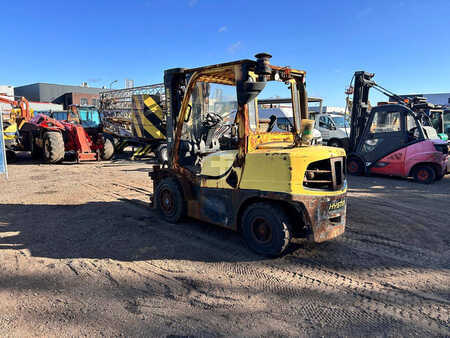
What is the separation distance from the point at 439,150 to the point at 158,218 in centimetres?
784

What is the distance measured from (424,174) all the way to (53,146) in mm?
13173

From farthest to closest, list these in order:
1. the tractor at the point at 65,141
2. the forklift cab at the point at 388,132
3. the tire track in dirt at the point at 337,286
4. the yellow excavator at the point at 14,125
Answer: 1. the yellow excavator at the point at 14,125
2. the tractor at the point at 65,141
3. the forklift cab at the point at 388,132
4. the tire track in dirt at the point at 337,286

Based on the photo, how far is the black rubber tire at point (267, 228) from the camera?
3.68 metres

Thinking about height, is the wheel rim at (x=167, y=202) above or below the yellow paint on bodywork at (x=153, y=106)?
below

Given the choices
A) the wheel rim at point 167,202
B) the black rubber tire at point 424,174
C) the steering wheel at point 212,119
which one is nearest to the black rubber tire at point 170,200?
the wheel rim at point 167,202

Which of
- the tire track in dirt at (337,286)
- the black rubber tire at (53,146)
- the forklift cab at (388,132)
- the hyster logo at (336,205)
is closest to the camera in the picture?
the tire track in dirt at (337,286)

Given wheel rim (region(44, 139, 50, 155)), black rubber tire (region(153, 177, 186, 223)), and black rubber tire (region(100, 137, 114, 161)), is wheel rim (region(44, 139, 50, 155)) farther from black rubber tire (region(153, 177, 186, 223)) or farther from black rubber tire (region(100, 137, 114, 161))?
black rubber tire (region(153, 177, 186, 223))

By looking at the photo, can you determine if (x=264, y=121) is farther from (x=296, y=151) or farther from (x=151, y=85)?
(x=151, y=85)

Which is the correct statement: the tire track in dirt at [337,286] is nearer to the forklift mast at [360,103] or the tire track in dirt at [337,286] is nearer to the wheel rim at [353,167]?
the wheel rim at [353,167]

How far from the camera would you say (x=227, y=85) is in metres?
4.93

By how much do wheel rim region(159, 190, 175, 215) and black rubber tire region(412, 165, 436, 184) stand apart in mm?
7505

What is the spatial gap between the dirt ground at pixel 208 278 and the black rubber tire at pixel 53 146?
7.21 meters

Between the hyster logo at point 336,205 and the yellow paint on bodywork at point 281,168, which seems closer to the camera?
the yellow paint on bodywork at point 281,168

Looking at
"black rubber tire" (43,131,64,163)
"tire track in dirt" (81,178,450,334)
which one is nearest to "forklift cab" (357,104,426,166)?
"tire track in dirt" (81,178,450,334)
